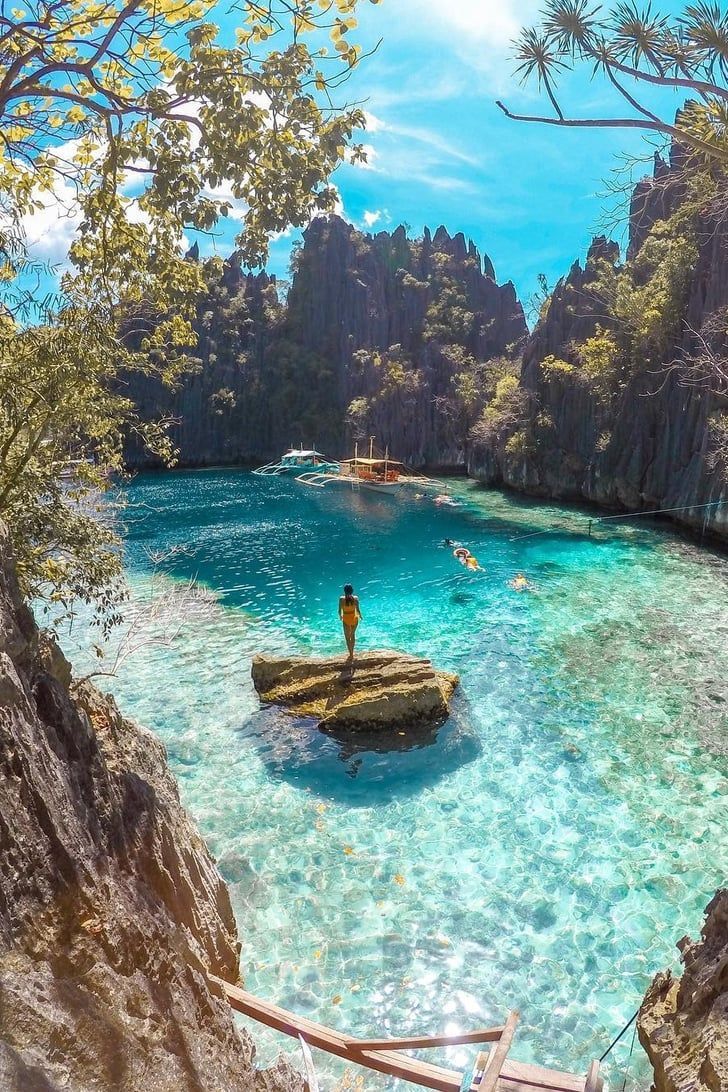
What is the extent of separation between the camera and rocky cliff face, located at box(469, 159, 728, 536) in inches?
1283

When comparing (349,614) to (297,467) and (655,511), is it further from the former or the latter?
(297,467)

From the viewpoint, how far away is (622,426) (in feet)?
132

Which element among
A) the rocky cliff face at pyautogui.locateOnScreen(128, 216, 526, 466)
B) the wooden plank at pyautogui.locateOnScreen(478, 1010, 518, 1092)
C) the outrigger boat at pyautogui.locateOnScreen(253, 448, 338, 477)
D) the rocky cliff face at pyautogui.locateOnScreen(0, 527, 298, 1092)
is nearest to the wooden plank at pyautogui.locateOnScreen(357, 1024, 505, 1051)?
the wooden plank at pyautogui.locateOnScreen(478, 1010, 518, 1092)

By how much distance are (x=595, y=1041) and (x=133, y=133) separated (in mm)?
10177

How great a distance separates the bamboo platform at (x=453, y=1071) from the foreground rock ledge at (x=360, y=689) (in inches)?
302

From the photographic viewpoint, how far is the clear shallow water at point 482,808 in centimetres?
739

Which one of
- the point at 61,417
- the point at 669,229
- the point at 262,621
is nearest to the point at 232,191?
the point at 61,417

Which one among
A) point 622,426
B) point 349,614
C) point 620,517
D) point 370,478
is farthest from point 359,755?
point 370,478

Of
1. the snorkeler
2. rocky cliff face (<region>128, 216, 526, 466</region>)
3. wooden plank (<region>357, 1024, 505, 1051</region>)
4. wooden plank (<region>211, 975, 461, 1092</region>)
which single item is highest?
rocky cliff face (<region>128, 216, 526, 466</region>)

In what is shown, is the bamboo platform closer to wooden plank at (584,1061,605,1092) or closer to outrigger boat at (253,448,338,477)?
wooden plank at (584,1061,605,1092)

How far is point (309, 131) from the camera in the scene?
491 cm

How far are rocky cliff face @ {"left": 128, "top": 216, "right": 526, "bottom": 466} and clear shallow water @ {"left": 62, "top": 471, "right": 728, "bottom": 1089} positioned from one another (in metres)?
64.4

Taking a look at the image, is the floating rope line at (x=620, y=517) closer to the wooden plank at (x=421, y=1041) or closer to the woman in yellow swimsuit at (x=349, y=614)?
the woman in yellow swimsuit at (x=349, y=614)

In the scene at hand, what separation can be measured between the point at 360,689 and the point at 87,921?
980cm
